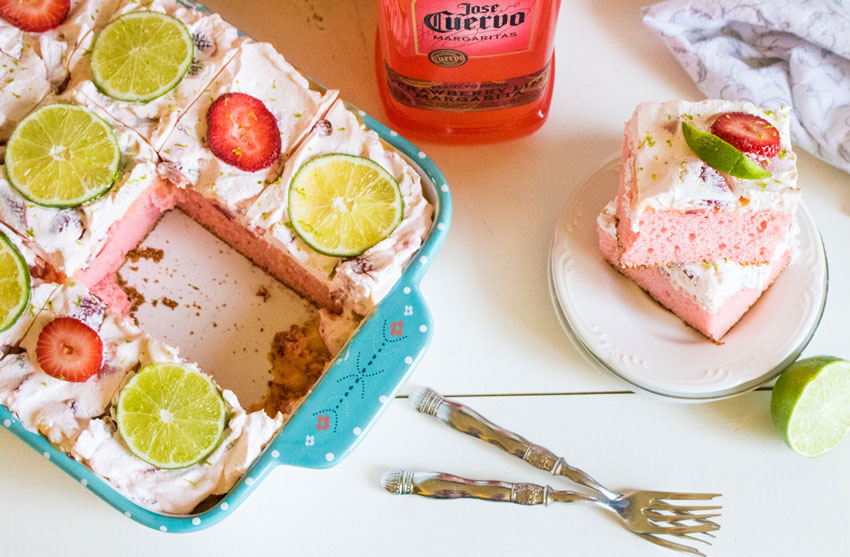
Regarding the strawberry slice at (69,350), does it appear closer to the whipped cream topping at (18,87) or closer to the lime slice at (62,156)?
the lime slice at (62,156)

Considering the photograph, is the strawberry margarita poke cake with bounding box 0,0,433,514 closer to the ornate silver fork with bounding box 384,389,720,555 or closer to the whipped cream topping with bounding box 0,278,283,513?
the whipped cream topping with bounding box 0,278,283,513

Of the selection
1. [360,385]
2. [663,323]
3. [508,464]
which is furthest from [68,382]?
[663,323]

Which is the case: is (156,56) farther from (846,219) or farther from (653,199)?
(846,219)

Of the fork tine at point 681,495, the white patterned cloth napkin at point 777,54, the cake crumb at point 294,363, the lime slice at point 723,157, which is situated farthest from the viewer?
the white patterned cloth napkin at point 777,54

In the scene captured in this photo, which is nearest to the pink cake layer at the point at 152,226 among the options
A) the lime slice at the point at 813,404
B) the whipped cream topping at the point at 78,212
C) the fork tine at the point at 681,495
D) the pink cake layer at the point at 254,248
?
the pink cake layer at the point at 254,248

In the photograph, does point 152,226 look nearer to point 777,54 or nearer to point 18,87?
point 18,87

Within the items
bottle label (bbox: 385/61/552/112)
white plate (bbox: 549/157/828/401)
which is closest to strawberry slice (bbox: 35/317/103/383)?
bottle label (bbox: 385/61/552/112)

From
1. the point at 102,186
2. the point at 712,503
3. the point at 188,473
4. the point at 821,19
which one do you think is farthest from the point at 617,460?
the point at 102,186
